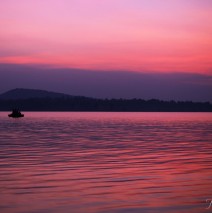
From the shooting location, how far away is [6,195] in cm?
1653

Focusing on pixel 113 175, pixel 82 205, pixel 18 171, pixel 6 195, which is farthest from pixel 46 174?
pixel 82 205

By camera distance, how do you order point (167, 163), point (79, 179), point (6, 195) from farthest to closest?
1. point (167, 163)
2. point (79, 179)
3. point (6, 195)

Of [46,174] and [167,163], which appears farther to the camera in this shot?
[167,163]

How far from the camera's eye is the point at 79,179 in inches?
794

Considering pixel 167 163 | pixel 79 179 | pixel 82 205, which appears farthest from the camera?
pixel 167 163

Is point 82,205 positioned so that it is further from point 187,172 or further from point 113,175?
point 187,172

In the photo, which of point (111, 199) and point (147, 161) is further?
point (147, 161)

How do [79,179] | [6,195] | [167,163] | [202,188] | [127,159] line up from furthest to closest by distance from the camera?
[127,159], [167,163], [79,179], [202,188], [6,195]

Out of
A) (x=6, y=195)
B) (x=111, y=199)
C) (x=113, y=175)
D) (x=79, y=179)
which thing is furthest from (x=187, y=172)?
(x=6, y=195)

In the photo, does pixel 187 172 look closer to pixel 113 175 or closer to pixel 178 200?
pixel 113 175

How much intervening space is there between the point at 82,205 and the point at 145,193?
112 inches

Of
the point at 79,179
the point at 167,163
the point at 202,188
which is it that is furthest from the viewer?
the point at 167,163

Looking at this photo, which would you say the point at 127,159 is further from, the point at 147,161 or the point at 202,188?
the point at 202,188

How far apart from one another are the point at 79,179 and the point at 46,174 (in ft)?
7.11
